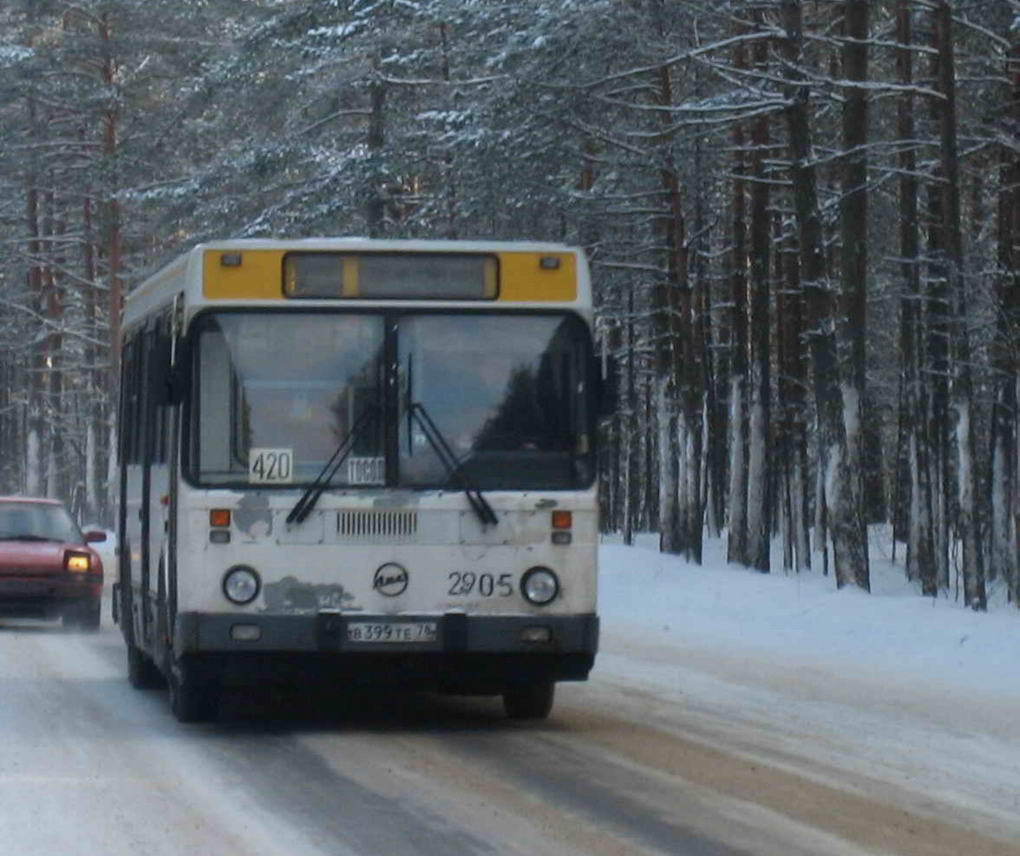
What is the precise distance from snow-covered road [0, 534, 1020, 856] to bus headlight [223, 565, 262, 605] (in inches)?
33.8

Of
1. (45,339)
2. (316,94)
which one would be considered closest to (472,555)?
(316,94)

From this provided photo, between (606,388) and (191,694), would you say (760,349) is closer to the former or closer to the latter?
(606,388)

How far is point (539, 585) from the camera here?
1371cm

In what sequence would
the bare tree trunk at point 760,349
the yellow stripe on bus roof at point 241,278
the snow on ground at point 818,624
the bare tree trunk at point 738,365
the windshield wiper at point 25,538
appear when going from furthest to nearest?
the bare tree trunk at point 738,365
the bare tree trunk at point 760,349
the windshield wiper at point 25,538
the snow on ground at point 818,624
the yellow stripe on bus roof at point 241,278

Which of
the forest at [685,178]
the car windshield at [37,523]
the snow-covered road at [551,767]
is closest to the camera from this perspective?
the snow-covered road at [551,767]

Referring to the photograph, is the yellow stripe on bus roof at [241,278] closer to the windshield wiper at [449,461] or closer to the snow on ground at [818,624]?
the windshield wiper at [449,461]

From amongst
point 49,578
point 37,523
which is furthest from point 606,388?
point 37,523

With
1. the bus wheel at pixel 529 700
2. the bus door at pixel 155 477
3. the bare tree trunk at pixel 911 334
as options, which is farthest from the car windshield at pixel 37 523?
the bus wheel at pixel 529 700

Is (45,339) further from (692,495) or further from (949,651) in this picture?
(949,651)

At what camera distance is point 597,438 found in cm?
1390

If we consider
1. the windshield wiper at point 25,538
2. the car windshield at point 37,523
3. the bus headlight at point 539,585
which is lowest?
the bus headlight at point 539,585

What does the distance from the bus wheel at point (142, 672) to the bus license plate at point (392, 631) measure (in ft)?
12.5

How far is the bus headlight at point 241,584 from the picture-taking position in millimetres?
13461

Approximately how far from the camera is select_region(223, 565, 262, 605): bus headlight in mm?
13461
